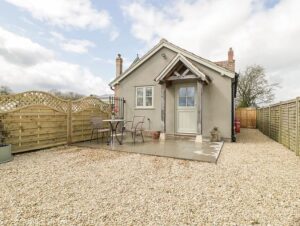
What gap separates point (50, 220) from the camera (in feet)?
7.91

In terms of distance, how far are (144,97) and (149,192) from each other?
27.3 ft

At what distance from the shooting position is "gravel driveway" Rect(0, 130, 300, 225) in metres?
2.50

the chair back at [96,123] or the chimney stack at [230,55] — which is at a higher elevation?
the chimney stack at [230,55]

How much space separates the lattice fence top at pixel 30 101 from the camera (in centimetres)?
602

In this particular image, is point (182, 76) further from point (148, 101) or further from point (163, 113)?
point (148, 101)

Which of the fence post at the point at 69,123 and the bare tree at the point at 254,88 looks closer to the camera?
the fence post at the point at 69,123

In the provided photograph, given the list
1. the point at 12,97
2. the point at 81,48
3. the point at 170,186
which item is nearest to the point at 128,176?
the point at 170,186

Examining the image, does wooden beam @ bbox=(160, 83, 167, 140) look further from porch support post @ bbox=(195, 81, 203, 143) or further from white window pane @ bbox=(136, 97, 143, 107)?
white window pane @ bbox=(136, 97, 143, 107)

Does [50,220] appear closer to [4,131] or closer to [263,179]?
[263,179]

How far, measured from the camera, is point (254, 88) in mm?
24438

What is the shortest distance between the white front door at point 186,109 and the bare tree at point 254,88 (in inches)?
679

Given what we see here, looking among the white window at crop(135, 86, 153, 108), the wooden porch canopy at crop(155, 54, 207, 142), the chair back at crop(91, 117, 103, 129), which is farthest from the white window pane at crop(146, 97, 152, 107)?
the chair back at crop(91, 117, 103, 129)

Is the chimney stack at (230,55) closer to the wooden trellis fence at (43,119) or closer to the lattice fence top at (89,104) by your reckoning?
the lattice fence top at (89,104)

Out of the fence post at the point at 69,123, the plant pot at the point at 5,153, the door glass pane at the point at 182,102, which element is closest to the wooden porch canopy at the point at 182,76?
the door glass pane at the point at 182,102
